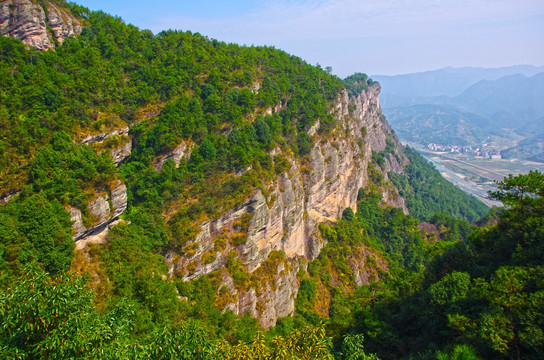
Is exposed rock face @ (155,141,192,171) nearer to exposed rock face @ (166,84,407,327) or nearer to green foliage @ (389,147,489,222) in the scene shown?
exposed rock face @ (166,84,407,327)

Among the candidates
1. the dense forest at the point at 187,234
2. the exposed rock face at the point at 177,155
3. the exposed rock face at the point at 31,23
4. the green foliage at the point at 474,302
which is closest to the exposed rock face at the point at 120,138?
the dense forest at the point at 187,234

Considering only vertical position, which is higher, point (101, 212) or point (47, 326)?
point (47, 326)

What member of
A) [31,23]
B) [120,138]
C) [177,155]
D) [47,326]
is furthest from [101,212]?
[31,23]

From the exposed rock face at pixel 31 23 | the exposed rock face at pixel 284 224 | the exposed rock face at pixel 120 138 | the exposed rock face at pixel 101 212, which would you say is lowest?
the exposed rock face at pixel 284 224

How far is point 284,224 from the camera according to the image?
4981 cm

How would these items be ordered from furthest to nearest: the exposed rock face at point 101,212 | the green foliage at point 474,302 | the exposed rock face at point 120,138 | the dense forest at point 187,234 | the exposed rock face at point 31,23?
the exposed rock face at point 31,23 < the exposed rock face at point 120,138 < the exposed rock face at point 101,212 < the green foliage at point 474,302 < the dense forest at point 187,234

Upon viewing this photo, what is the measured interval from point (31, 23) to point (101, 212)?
103 ft

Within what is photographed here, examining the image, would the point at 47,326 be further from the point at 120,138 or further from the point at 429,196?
the point at 429,196

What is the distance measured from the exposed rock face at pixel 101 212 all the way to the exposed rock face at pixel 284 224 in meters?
7.88

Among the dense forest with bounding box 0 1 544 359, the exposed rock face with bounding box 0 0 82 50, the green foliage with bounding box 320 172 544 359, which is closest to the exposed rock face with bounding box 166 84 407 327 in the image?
the dense forest with bounding box 0 1 544 359

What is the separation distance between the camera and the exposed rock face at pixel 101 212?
29266 mm

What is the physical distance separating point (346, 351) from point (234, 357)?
4.77m

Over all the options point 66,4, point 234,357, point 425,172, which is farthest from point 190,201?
point 425,172

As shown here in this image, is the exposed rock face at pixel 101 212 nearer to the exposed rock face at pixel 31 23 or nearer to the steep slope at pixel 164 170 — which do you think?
the steep slope at pixel 164 170
